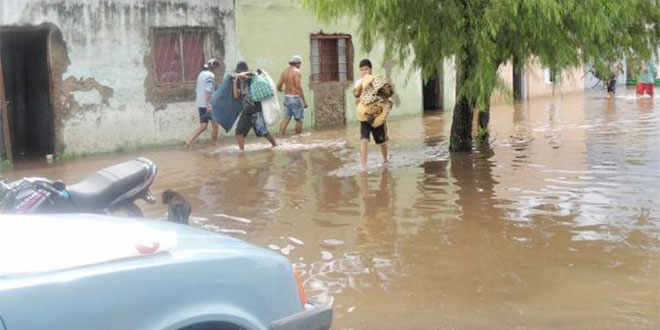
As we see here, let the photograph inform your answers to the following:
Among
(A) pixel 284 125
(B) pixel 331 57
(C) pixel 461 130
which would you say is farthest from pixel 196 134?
(B) pixel 331 57

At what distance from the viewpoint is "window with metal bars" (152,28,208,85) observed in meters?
14.3

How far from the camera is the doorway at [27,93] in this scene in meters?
13.6

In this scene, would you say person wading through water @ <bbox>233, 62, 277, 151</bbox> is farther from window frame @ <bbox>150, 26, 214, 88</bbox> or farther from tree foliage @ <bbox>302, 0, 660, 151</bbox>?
tree foliage @ <bbox>302, 0, 660, 151</bbox>

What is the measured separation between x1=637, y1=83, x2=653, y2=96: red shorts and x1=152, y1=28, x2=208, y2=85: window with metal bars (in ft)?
51.2

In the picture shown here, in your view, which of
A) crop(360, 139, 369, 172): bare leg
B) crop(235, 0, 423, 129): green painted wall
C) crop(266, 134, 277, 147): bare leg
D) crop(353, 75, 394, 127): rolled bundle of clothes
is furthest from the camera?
Result: crop(235, 0, 423, 129): green painted wall

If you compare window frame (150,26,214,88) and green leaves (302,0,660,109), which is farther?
window frame (150,26,214,88)

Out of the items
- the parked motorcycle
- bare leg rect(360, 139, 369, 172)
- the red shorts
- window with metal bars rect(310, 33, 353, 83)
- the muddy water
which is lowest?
the muddy water

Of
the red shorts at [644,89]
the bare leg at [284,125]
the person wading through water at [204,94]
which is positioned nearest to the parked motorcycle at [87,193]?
the person wading through water at [204,94]

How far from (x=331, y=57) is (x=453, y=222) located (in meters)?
11.4

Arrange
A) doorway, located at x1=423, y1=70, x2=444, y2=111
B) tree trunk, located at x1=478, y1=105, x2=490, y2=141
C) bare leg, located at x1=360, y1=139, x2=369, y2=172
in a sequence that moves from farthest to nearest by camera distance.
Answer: doorway, located at x1=423, y1=70, x2=444, y2=111, tree trunk, located at x1=478, y1=105, x2=490, y2=141, bare leg, located at x1=360, y1=139, x2=369, y2=172

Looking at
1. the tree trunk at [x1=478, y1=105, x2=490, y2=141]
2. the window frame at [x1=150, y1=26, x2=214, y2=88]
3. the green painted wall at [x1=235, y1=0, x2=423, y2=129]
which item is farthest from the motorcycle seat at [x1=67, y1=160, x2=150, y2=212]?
the green painted wall at [x1=235, y1=0, x2=423, y2=129]

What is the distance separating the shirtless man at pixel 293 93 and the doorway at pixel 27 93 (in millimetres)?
4385

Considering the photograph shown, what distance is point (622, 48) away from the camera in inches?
428

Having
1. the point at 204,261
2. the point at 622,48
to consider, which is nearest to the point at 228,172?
the point at 622,48
